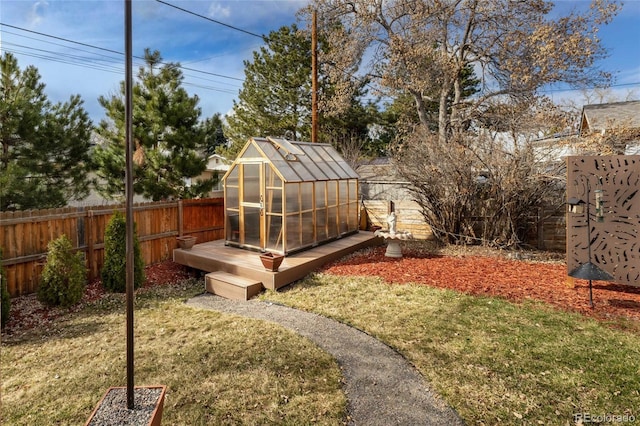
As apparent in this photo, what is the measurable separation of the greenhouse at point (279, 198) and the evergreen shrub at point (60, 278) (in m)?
3.37

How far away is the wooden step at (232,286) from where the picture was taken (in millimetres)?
6168

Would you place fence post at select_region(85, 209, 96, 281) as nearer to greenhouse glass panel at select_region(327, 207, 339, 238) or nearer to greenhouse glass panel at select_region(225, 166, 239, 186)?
greenhouse glass panel at select_region(225, 166, 239, 186)

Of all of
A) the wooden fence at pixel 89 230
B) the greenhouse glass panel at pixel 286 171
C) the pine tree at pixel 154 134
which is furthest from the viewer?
the pine tree at pixel 154 134

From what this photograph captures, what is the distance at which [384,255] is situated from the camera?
8680mm

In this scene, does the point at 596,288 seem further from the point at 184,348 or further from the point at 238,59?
the point at 238,59

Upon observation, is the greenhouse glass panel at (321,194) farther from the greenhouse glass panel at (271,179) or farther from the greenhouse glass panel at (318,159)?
the greenhouse glass panel at (271,179)

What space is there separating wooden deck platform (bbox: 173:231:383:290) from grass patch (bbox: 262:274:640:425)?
48cm

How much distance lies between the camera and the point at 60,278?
5539 mm

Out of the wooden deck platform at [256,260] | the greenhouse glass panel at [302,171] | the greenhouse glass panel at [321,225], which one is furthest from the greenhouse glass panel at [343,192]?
the greenhouse glass panel at [302,171]

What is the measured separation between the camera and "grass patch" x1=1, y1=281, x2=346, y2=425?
301 centimetres

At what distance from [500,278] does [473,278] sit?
1.66 ft

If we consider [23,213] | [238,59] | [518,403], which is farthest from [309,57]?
[518,403]

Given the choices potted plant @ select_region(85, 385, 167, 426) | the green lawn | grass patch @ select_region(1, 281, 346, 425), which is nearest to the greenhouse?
the green lawn

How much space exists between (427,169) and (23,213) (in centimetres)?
864
